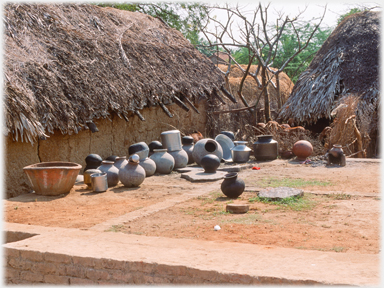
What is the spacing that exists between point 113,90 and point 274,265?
6.71 metres

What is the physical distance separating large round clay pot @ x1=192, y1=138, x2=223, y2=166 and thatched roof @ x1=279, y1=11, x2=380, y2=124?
378cm

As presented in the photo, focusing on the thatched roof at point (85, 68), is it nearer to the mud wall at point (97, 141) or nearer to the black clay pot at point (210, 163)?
the mud wall at point (97, 141)

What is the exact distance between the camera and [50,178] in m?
6.95

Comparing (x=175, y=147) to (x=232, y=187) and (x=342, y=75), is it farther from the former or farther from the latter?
(x=342, y=75)

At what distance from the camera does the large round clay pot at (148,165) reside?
882cm

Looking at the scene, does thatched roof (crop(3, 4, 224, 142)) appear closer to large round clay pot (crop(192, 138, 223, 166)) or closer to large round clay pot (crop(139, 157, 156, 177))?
large round clay pot (crop(139, 157, 156, 177))

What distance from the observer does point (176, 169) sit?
9797 mm

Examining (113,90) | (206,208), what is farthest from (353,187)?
(113,90)

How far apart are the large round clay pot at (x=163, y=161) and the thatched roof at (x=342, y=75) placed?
16.9 feet

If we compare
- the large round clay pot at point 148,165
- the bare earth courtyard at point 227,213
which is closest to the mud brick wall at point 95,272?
the bare earth courtyard at point 227,213

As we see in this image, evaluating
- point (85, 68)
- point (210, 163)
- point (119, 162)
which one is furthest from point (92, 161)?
point (210, 163)

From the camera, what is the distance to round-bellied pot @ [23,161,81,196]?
22.7ft

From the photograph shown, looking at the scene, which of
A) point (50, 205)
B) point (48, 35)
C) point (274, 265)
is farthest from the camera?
point (48, 35)

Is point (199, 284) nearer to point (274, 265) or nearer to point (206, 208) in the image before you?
point (274, 265)
